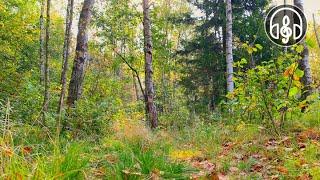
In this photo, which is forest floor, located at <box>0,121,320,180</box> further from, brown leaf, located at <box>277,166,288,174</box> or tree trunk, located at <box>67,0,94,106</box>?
tree trunk, located at <box>67,0,94,106</box>

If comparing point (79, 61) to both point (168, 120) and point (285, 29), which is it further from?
point (285, 29)

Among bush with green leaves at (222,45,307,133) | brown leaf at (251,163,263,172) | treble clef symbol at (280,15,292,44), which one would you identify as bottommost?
brown leaf at (251,163,263,172)

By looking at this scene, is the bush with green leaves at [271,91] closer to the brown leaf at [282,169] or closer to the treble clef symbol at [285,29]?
the treble clef symbol at [285,29]

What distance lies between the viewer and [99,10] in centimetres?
1873

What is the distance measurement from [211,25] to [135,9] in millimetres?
3677

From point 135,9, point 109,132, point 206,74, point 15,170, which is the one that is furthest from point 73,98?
point 206,74

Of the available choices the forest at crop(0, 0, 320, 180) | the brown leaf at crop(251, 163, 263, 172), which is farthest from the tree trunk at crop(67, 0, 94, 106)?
the brown leaf at crop(251, 163, 263, 172)

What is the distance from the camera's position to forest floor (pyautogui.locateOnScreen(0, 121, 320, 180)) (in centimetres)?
265

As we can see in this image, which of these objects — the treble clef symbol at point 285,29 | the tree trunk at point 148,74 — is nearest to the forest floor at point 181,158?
the treble clef symbol at point 285,29

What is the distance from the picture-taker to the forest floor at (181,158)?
8.71 ft

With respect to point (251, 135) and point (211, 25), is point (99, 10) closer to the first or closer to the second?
point (211, 25)

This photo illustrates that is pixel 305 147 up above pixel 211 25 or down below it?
below

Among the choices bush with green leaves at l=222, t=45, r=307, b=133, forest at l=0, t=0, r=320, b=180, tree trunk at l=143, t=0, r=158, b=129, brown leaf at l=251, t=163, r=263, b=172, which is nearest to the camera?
forest at l=0, t=0, r=320, b=180

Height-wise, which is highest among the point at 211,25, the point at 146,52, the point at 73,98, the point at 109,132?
the point at 211,25
